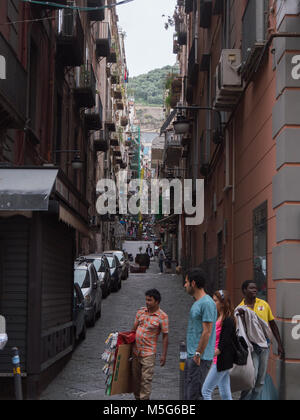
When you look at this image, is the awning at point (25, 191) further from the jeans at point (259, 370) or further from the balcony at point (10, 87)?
the balcony at point (10, 87)

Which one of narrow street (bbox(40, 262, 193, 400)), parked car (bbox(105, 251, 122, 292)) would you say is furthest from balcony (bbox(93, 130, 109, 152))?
narrow street (bbox(40, 262, 193, 400))

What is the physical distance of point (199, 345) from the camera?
7598 mm

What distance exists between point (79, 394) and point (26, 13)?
35.2ft

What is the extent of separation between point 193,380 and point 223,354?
19.9 inches

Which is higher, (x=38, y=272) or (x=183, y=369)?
(x=38, y=272)

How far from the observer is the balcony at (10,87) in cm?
1391

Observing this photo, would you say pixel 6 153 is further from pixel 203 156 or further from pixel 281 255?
pixel 203 156

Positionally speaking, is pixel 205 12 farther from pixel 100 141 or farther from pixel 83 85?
pixel 100 141

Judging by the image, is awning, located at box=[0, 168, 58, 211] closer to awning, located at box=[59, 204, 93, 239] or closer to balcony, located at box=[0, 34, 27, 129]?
awning, located at box=[59, 204, 93, 239]

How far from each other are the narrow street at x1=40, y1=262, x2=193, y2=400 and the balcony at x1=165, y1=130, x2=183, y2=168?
58.2ft

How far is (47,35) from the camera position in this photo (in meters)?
21.0

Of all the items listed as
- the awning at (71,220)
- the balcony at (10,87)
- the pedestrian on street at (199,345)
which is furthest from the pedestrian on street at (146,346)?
the balcony at (10,87)

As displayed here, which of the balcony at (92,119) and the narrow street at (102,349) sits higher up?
the balcony at (92,119)
